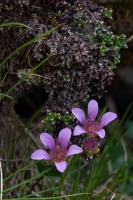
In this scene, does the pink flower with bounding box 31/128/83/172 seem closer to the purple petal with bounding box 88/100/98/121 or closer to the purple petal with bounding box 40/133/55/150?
the purple petal with bounding box 40/133/55/150

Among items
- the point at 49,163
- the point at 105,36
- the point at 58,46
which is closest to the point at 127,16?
the point at 105,36

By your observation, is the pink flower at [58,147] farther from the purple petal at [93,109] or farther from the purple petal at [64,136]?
the purple petal at [93,109]

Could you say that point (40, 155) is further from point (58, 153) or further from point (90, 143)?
point (90, 143)

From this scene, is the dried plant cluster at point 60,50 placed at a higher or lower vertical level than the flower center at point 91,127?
higher

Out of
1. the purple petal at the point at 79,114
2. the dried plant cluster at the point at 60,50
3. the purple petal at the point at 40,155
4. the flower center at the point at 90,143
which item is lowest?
the purple petal at the point at 40,155

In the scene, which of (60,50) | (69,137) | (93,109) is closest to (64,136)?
(69,137)

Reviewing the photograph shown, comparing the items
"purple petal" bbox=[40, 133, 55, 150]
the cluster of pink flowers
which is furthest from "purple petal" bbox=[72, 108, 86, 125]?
"purple petal" bbox=[40, 133, 55, 150]

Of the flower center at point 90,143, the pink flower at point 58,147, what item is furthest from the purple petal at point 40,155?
the flower center at point 90,143
